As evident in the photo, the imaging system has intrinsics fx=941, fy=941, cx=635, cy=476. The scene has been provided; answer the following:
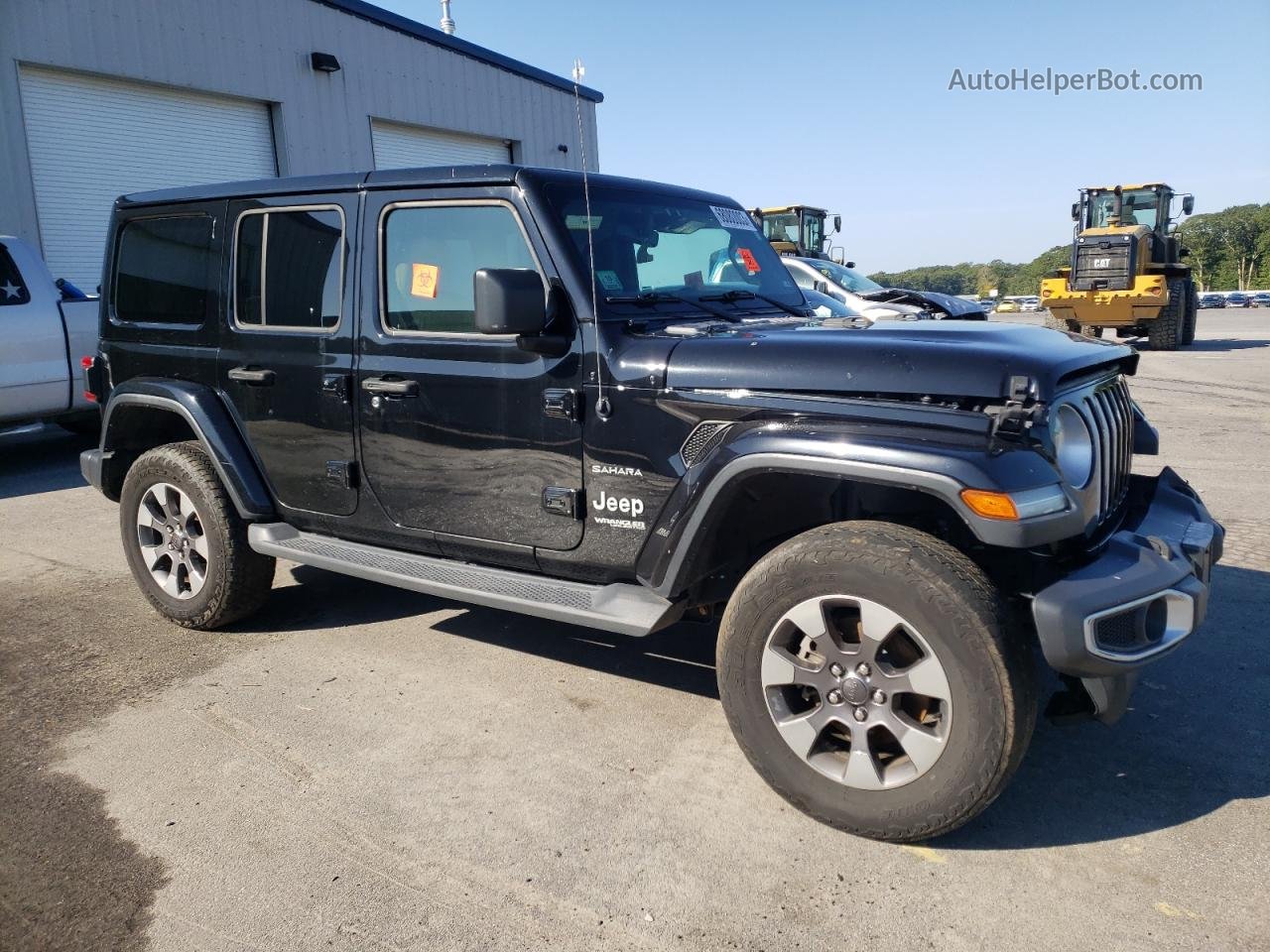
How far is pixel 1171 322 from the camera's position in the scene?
18797 millimetres

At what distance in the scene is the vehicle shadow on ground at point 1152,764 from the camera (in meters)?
2.72

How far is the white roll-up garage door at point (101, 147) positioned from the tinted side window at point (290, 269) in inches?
336

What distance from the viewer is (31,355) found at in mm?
8258

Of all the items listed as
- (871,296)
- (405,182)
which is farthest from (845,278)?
(405,182)

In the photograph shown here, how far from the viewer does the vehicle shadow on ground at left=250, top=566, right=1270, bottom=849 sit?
2.76 metres

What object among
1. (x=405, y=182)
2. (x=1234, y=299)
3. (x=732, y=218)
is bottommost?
(x=1234, y=299)

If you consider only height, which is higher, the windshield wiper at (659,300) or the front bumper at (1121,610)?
the windshield wiper at (659,300)

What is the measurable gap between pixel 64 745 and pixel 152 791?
1.92ft

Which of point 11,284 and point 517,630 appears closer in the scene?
point 517,630

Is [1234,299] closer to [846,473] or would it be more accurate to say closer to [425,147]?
[425,147]

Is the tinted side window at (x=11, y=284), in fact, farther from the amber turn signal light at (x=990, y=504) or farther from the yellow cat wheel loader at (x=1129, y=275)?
the yellow cat wheel loader at (x=1129, y=275)

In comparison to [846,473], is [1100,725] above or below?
below

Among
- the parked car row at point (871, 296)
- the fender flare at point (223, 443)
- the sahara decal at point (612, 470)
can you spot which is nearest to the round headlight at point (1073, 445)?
the sahara decal at point (612, 470)

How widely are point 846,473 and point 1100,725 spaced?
62.3 inches
